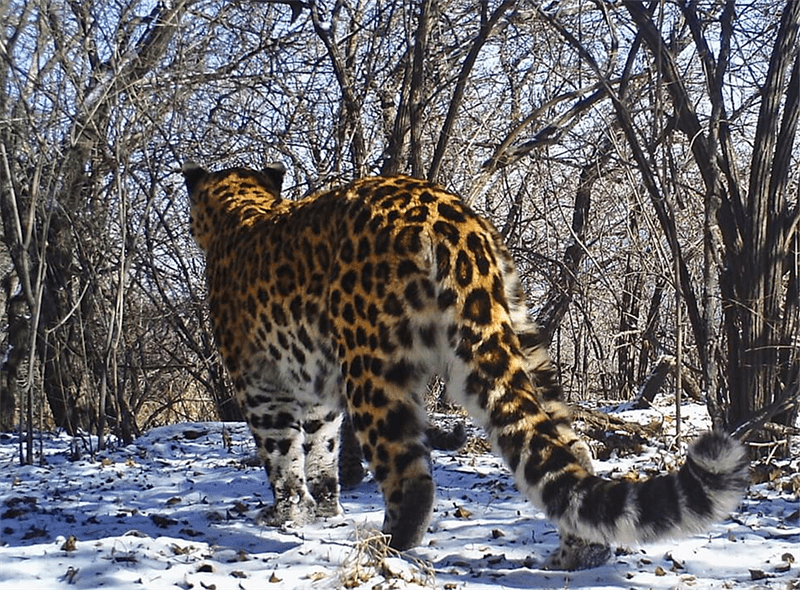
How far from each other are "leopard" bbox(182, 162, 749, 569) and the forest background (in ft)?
6.14

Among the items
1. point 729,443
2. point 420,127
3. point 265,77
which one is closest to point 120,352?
point 265,77

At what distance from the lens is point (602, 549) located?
14.9 feet

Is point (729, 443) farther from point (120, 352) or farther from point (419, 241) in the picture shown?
point (120, 352)

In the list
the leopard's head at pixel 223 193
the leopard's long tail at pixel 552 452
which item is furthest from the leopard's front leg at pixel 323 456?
the leopard's long tail at pixel 552 452

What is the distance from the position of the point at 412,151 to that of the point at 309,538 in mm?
3507

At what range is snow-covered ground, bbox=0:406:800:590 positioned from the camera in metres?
4.37

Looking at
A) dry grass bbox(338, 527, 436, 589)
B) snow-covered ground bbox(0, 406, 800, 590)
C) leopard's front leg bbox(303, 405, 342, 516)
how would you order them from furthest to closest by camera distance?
leopard's front leg bbox(303, 405, 342, 516) → snow-covered ground bbox(0, 406, 800, 590) → dry grass bbox(338, 527, 436, 589)

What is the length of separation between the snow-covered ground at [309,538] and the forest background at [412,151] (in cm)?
81

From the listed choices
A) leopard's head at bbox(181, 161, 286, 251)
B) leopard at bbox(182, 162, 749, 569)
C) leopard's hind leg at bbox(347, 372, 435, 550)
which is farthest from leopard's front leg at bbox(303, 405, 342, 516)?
leopard's head at bbox(181, 161, 286, 251)

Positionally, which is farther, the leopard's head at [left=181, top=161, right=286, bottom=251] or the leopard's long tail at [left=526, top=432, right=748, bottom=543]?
the leopard's head at [left=181, top=161, right=286, bottom=251]

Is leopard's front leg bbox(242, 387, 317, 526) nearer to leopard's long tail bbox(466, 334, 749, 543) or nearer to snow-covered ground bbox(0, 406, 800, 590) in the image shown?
snow-covered ground bbox(0, 406, 800, 590)

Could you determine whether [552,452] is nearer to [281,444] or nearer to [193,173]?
[281,444]

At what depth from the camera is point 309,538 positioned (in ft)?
17.5

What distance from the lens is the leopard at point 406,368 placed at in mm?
3721
